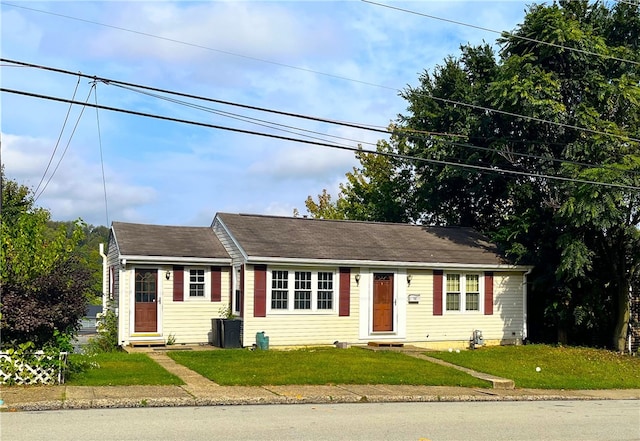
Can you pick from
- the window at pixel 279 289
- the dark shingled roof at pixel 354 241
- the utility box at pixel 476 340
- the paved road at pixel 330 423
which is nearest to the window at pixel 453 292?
the dark shingled roof at pixel 354 241

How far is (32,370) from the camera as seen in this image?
1448cm

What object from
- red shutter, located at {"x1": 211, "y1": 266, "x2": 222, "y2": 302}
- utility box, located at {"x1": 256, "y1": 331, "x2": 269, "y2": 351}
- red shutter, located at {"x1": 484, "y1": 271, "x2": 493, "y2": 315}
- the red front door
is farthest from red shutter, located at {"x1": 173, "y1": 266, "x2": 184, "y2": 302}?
red shutter, located at {"x1": 484, "y1": 271, "x2": 493, "y2": 315}

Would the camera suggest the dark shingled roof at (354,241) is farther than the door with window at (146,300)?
Yes

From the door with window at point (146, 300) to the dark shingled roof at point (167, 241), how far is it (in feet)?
2.38

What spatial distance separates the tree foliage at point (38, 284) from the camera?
48.4 ft

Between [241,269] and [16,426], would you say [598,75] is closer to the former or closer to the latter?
[241,269]

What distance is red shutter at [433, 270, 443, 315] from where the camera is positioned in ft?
83.6

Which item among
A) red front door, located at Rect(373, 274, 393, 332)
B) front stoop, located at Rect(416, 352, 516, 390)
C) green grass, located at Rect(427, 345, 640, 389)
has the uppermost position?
red front door, located at Rect(373, 274, 393, 332)

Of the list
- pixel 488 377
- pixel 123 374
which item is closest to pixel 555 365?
pixel 488 377

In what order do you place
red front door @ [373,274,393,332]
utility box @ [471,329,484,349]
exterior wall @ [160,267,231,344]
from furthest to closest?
utility box @ [471,329,484,349]
red front door @ [373,274,393,332]
exterior wall @ [160,267,231,344]

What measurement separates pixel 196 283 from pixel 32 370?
9281 millimetres

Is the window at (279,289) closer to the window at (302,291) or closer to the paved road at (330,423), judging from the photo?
the window at (302,291)

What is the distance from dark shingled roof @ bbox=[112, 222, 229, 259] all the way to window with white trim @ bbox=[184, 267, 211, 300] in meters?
0.56

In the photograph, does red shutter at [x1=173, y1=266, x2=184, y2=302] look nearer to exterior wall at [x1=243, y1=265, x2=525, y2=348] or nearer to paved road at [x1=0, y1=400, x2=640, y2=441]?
exterior wall at [x1=243, y1=265, x2=525, y2=348]
